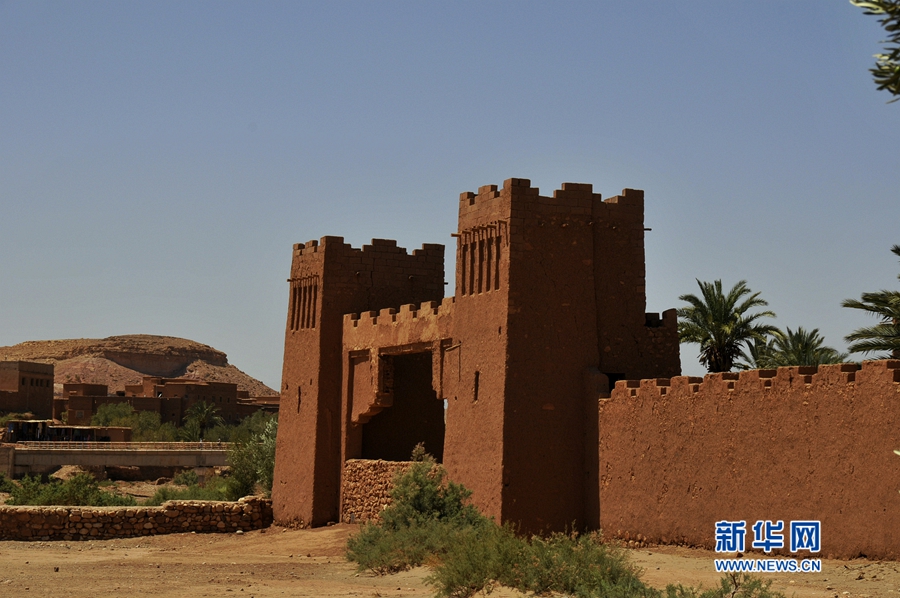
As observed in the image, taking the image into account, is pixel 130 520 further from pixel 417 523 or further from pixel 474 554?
pixel 474 554

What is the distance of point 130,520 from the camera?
90.4 feet

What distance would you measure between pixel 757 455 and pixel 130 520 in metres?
15.2

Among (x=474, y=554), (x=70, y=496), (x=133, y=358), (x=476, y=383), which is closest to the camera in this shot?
(x=474, y=554)

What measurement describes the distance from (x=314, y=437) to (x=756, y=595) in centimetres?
1605

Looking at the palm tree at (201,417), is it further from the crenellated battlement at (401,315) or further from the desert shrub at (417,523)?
the desert shrub at (417,523)

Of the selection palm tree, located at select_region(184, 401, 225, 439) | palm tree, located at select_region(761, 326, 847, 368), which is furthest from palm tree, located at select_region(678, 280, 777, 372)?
palm tree, located at select_region(184, 401, 225, 439)

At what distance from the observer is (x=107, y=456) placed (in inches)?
1944

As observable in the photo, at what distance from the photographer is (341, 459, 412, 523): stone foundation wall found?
988 inches

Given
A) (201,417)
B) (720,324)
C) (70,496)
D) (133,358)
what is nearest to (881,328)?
(720,324)

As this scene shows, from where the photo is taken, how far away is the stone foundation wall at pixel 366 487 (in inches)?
988

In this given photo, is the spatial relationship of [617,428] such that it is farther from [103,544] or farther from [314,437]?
[103,544]

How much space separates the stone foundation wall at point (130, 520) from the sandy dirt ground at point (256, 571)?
64 cm

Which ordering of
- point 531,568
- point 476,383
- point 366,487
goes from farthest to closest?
point 366,487, point 476,383, point 531,568

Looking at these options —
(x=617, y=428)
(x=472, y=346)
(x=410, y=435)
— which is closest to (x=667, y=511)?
(x=617, y=428)
